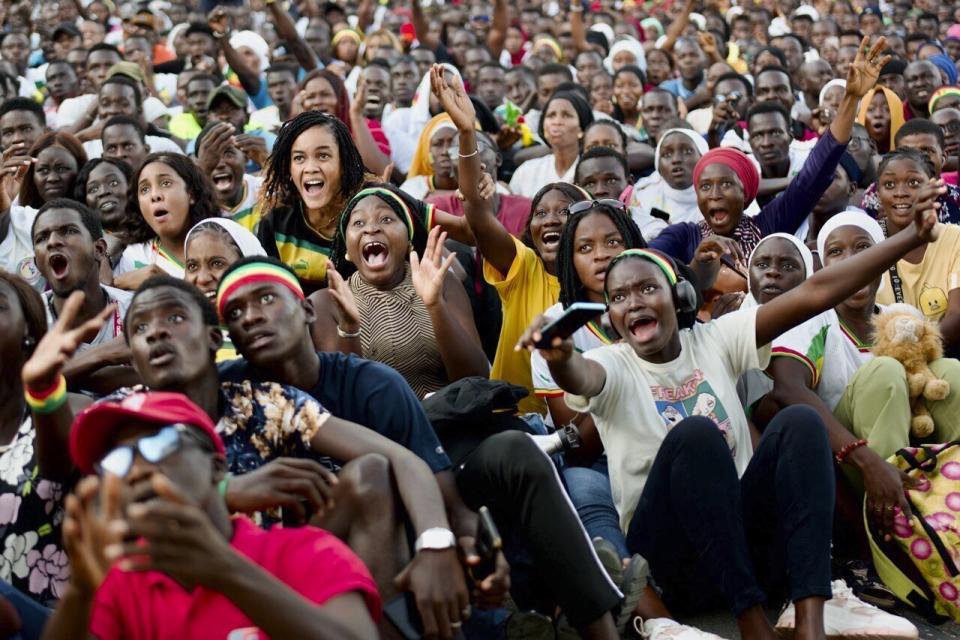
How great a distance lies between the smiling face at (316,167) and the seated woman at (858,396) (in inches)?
83.4

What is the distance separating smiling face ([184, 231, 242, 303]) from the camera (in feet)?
16.6

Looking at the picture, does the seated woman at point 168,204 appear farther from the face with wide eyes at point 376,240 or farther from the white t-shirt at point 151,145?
the white t-shirt at point 151,145

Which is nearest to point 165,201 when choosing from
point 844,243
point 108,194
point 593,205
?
point 108,194

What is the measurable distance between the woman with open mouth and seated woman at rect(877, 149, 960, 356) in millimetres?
333

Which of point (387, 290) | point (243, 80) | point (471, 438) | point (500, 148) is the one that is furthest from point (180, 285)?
point (243, 80)

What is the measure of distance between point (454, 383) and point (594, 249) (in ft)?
3.61

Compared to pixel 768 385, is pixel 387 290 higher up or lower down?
higher up

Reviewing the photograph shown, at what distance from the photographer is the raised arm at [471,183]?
5496 millimetres

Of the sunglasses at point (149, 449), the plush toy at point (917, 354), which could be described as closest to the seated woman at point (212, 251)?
the sunglasses at point (149, 449)

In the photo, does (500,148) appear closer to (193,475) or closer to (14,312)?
(14,312)

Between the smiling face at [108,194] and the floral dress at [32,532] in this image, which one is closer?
the floral dress at [32,532]

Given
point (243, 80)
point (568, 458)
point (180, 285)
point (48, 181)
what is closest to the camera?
point (180, 285)

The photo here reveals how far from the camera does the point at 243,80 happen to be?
10.5 meters

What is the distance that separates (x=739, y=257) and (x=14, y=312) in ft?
10.9
